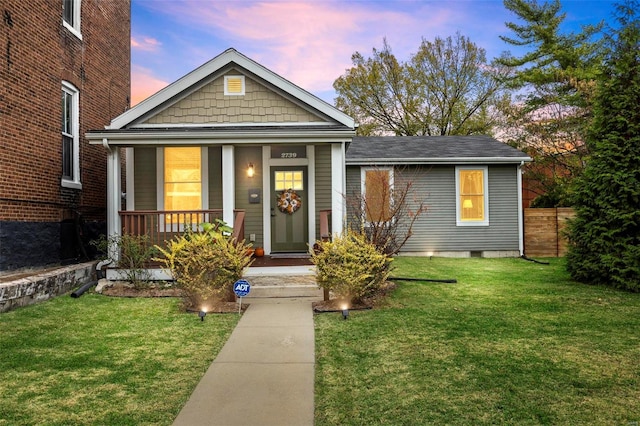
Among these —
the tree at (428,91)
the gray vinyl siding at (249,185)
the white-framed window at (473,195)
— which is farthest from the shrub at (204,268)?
the tree at (428,91)

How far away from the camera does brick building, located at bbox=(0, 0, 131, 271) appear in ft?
25.6

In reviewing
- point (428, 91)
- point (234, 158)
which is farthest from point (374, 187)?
point (428, 91)

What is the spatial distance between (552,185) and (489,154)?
22.9 ft

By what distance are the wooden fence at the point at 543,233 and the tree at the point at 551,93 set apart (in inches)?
148

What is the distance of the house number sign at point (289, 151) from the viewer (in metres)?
10.4

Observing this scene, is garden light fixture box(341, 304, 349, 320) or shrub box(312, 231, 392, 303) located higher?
shrub box(312, 231, 392, 303)

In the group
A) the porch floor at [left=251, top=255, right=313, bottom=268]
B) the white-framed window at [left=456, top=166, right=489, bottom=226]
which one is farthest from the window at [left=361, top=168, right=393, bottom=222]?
the porch floor at [left=251, top=255, right=313, bottom=268]

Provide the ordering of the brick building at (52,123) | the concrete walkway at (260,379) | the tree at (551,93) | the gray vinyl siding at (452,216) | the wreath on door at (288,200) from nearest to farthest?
1. the concrete walkway at (260,379)
2. the brick building at (52,123)
3. the wreath on door at (288,200)
4. the gray vinyl siding at (452,216)
5. the tree at (551,93)

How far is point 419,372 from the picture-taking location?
13.4 ft

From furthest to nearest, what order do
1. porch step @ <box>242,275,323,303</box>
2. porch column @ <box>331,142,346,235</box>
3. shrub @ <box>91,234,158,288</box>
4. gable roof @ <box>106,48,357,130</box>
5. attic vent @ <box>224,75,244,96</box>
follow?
attic vent @ <box>224,75,244,96</box>
gable roof @ <box>106,48,357,130</box>
porch column @ <box>331,142,346,235</box>
shrub @ <box>91,234,158,288</box>
porch step @ <box>242,275,323,303</box>

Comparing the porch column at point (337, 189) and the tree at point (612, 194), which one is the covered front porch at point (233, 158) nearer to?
the porch column at point (337, 189)

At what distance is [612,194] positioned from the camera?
Result: 825cm

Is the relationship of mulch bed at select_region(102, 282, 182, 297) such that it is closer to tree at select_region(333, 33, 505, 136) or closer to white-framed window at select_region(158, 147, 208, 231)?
white-framed window at select_region(158, 147, 208, 231)

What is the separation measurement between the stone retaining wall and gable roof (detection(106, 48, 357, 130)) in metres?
3.24
